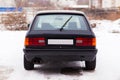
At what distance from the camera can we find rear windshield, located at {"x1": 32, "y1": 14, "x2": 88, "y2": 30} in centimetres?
763

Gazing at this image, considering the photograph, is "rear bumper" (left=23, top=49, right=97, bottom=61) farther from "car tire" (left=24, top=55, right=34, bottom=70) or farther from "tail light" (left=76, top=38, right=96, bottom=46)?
"car tire" (left=24, top=55, right=34, bottom=70)

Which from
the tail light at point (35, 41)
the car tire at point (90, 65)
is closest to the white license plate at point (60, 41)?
the tail light at point (35, 41)

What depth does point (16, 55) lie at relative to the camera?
10148 millimetres

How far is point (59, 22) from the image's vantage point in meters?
7.87

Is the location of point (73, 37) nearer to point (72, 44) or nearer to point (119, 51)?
point (72, 44)

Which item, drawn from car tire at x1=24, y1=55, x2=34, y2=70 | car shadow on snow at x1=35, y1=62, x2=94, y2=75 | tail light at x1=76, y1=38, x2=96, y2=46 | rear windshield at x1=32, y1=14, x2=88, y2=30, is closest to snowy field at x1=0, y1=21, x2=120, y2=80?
car shadow on snow at x1=35, y1=62, x2=94, y2=75

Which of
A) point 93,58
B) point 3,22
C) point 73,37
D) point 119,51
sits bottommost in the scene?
point 3,22

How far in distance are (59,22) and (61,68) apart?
116 cm

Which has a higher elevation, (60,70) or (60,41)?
(60,41)

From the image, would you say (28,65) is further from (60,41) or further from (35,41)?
(60,41)

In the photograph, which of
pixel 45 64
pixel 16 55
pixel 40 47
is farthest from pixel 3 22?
pixel 40 47

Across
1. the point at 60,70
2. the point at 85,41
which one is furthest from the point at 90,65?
the point at 85,41

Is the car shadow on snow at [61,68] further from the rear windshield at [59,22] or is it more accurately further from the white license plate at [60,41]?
the rear windshield at [59,22]

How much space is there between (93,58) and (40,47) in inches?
46.9
